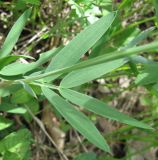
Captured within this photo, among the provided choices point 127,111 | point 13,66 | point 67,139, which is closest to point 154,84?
point 13,66

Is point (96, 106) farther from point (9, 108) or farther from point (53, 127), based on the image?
point (53, 127)

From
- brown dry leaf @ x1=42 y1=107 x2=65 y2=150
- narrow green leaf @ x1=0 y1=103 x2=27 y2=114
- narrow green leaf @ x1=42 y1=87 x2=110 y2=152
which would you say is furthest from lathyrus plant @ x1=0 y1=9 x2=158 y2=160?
brown dry leaf @ x1=42 y1=107 x2=65 y2=150

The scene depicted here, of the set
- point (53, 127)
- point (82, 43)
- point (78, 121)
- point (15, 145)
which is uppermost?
point (82, 43)

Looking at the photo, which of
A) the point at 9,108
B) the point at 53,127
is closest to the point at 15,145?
the point at 9,108

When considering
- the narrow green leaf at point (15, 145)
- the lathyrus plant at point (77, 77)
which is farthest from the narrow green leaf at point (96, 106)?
the narrow green leaf at point (15, 145)

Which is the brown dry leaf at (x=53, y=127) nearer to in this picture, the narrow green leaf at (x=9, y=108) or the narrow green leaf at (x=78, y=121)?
the narrow green leaf at (x=9, y=108)

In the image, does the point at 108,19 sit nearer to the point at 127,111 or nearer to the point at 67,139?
the point at 67,139
